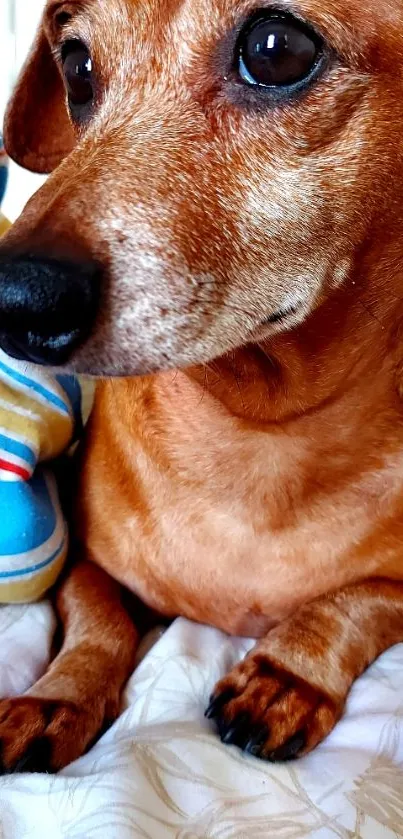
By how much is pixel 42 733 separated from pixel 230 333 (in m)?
0.48

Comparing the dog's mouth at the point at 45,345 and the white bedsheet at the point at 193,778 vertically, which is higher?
the dog's mouth at the point at 45,345

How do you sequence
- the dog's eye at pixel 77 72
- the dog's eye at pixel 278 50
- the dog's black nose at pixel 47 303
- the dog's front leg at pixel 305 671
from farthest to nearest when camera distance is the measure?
1. the dog's eye at pixel 77 72
2. the dog's front leg at pixel 305 671
3. the dog's eye at pixel 278 50
4. the dog's black nose at pixel 47 303

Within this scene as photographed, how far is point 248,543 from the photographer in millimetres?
1187

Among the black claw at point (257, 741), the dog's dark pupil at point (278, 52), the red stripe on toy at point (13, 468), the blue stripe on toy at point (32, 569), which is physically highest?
the dog's dark pupil at point (278, 52)

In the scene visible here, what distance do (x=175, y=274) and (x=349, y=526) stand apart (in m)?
0.49

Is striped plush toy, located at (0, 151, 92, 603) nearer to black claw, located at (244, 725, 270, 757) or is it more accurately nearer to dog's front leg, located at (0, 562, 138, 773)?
dog's front leg, located at (0, 562, 138, 773)

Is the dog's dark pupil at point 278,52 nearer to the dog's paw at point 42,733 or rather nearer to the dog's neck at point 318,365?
the dog's neck at point 318,365

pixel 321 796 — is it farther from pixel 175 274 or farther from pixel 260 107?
pixel 260 107

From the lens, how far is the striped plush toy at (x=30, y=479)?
1.17m

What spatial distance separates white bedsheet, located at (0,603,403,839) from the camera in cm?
83

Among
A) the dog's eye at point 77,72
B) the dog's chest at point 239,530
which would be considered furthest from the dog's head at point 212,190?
the dog's chest at point 239,530

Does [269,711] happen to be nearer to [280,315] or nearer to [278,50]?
[280,315]

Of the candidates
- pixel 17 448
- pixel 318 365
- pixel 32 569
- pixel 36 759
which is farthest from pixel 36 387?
pixel 36 759

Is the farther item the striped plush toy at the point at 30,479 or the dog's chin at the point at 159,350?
the striped plush toy at the point at 30,479
